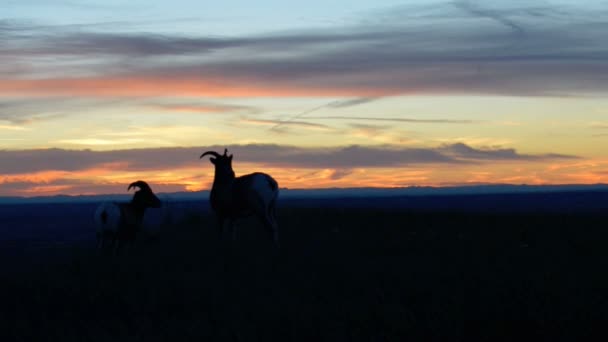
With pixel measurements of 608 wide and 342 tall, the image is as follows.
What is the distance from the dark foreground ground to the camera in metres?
10.1

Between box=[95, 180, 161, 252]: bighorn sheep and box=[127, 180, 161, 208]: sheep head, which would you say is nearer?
box=[95, 180, 161, 252]: bighorn sheep

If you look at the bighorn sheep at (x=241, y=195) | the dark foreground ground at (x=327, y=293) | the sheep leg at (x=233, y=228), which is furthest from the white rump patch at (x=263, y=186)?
the dark foreground ground at (x=327, y=293)

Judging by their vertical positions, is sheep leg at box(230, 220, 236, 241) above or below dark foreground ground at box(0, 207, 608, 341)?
above

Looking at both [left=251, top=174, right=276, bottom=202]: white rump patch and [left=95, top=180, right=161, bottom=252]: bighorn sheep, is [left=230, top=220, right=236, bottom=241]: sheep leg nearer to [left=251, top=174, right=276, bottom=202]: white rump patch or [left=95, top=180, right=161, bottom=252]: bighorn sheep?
[left=251, top=174, right=276, bottom=202]: white rump patch

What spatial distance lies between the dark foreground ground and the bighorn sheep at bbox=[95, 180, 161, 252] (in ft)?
1.80

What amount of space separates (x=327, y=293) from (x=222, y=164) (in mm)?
10534

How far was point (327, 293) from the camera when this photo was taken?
12789 mm

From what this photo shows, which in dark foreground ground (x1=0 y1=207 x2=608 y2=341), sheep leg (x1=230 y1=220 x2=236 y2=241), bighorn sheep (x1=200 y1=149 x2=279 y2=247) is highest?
bighorn sheep (x1=200 y1=149 x2=279 y2=247)

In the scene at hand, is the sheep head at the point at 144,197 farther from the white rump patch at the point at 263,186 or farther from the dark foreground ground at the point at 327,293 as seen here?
the white rump patch at the point at 263,186

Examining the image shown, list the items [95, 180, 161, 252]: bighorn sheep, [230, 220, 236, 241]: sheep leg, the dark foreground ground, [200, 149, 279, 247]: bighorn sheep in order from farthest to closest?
[230, 220, 236, 241]: sheep leg → [200, 149, 279, 247]: bighorn sheep → [95, 180, 161, 252]: bighorn sheep → the dark foreground ground

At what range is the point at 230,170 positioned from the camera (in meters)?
22.9

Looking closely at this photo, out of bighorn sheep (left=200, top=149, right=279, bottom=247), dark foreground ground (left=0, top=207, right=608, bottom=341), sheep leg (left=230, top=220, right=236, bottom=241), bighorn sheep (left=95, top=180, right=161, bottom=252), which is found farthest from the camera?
sheep leg (left=230, top=220, right=236, bottom=241)

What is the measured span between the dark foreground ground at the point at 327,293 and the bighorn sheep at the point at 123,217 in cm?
55

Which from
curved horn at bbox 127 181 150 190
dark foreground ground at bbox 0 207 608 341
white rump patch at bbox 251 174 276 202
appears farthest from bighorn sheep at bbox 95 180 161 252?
white rump patch at bbox 251 174 276 202
